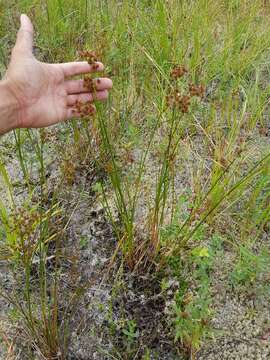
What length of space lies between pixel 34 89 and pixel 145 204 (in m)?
0.79

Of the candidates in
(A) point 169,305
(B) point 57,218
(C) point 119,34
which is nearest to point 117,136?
(B) point 57,218

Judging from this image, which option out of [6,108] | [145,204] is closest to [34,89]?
[6,108]

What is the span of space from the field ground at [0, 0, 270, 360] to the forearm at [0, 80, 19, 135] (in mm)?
99

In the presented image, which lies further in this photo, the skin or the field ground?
the skin

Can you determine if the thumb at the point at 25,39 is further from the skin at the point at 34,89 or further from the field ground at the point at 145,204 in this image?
the field ground at the point at 145,204

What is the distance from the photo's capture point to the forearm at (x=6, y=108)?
1840 millimetres

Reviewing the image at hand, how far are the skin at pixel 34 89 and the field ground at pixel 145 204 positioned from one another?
0.11m

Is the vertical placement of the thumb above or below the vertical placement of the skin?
above

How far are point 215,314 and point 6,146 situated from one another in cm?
148

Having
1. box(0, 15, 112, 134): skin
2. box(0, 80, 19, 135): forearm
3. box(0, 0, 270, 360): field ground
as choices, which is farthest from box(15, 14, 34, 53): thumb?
box(0, 0, 270, 360): field ground

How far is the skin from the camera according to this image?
6.05ft

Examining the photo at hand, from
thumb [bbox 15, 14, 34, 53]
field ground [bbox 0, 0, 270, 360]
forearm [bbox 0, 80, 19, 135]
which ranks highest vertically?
thumb [bbox 15, 14, 34, 53]

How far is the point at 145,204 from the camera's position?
2.03m

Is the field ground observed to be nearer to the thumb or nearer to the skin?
the skin
